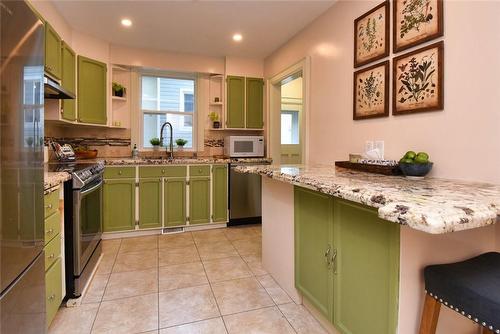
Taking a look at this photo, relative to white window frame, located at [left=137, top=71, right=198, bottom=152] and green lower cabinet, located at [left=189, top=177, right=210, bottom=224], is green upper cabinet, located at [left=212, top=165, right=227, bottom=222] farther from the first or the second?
white window frame, located at [left=137, top=71, right=198, bottom=152]

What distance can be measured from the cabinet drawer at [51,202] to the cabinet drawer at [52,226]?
0.04m

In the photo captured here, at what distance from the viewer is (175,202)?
144 inches

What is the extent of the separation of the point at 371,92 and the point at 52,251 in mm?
2467

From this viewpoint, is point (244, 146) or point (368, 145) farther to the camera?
point (244, 146)

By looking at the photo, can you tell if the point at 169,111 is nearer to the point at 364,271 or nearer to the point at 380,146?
the point at 380,146

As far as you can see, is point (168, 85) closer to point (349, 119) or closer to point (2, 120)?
point (349, 119)

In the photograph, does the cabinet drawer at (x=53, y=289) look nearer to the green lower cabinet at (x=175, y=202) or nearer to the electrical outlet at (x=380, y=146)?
the green lower cabinet at (x=175, y=202)

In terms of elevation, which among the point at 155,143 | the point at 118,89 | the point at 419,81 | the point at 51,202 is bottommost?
the point at 51,202

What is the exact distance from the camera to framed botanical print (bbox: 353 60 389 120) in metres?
2.11

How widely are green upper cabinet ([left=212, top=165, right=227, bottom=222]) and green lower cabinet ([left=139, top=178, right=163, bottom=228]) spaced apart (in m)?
0.69

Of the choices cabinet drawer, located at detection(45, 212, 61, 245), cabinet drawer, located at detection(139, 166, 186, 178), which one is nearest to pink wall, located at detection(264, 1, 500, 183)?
cabinet drawer, located at detection(139, 166, 186, 178)

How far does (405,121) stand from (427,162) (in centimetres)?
41

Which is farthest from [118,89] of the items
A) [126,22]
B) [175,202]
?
[175,202]

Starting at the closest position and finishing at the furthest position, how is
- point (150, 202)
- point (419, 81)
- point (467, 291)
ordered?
point (467, 291) → point (419, 81) → point (150, 202)
